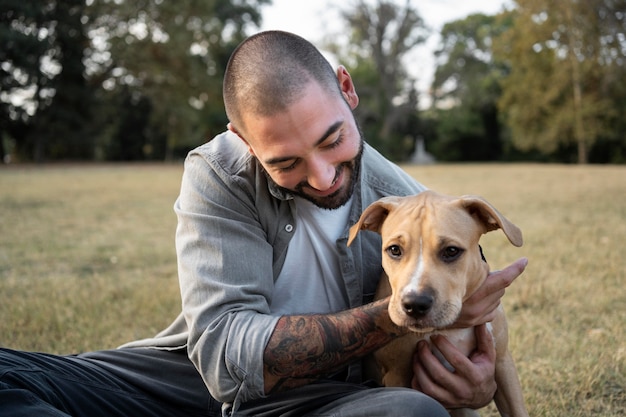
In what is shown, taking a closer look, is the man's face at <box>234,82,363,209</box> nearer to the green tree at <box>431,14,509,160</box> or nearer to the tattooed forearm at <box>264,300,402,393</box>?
the tattooed forearm at <box>264,300,402,393</box>

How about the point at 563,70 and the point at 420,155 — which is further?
the point at 420,155

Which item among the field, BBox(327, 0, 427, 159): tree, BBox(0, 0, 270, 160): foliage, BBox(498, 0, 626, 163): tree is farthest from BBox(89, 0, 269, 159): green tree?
the field

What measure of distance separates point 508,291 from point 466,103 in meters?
40.1

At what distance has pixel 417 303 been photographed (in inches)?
102

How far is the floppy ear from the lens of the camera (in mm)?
2863

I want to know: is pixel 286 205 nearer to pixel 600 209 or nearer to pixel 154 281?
pixel 154 281

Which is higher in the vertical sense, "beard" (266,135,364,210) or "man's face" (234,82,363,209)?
"man's face" (234,82,363,209)

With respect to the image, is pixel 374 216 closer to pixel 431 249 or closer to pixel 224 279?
pixel 431 249

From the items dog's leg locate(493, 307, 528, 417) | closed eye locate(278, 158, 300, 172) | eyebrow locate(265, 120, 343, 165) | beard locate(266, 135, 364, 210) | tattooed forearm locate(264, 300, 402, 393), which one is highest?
eyebrow locate(265, 120, 343, 165)

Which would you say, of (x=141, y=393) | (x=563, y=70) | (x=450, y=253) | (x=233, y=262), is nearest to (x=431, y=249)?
(x=450, y=253)

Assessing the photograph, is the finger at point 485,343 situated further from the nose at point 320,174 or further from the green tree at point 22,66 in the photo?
the green tree at point 22,66

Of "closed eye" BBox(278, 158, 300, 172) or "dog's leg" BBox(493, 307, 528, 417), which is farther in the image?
"dog's leg" BBox(493, 307, 528, 417)

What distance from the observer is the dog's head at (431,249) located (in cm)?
263

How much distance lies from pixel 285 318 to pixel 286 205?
582 mm
